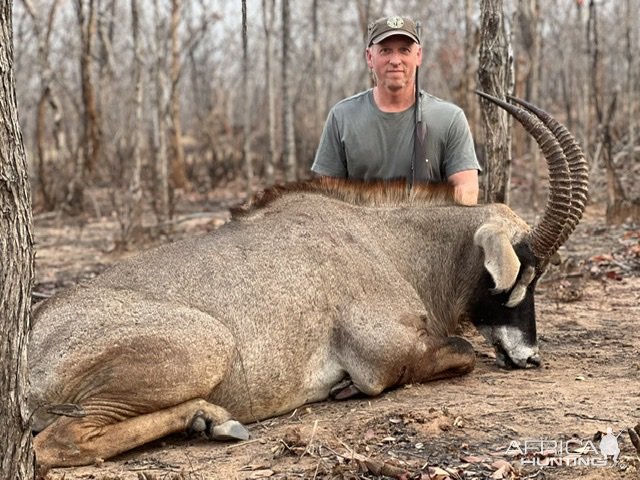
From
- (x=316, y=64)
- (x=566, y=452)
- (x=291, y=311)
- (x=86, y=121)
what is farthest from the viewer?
(x=316, y=64)

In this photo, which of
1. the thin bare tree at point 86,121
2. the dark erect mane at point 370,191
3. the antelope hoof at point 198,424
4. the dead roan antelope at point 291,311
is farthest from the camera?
the thin bare tree at point 86,121

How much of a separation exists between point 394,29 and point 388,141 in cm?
94

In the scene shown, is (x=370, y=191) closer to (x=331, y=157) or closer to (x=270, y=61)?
(x=331, y=157)

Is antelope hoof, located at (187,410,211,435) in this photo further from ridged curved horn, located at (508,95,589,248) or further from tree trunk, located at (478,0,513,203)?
tree trunk, located at (478,0,513,203)

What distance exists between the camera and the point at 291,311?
5.75 meters

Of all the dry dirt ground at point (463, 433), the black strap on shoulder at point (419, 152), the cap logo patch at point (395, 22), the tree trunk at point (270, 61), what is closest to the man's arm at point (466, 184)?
the black strap on shoulder at point (419, 152)

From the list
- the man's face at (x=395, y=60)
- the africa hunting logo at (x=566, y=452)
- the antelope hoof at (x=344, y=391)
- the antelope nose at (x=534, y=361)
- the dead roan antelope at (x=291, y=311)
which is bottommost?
the antelope hoof at (x=344, y=391)

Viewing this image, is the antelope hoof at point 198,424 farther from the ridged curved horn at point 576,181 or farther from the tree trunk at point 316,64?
the tree trunk at point 316,64

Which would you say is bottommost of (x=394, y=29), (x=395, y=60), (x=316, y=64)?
(x=395, y=60)

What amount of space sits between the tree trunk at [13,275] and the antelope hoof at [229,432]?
4.72 feet

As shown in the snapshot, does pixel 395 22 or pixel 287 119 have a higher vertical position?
pixel 395 22

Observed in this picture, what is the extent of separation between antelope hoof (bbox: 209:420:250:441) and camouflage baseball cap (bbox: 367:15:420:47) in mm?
3677

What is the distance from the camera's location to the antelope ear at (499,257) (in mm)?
6105

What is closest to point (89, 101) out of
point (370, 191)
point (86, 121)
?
point (86, 121)
